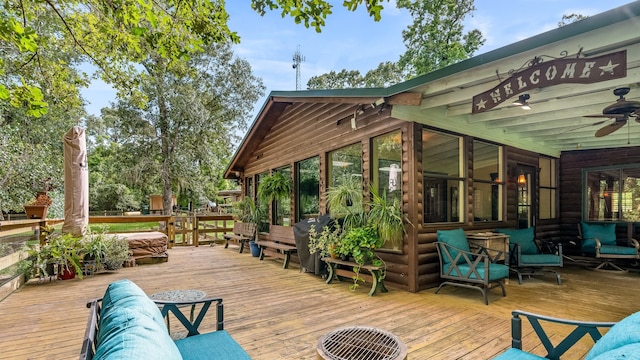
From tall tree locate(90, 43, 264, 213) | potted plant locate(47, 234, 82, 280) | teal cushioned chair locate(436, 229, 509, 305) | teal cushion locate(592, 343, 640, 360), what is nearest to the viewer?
teal cushion locate(592, 343, 640, 360)

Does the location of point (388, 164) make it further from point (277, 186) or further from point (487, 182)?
point (277, 186)

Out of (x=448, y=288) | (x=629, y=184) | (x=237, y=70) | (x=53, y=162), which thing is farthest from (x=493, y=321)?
(x=237, y=70)

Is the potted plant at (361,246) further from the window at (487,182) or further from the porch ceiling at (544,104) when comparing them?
the window at (487,182)

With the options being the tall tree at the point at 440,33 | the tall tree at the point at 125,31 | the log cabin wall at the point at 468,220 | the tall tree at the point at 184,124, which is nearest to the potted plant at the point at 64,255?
the tall tree at the point at 125,31

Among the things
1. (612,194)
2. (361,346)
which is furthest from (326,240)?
(612,194)

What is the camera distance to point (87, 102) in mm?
13188

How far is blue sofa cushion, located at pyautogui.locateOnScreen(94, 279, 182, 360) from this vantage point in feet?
3.17

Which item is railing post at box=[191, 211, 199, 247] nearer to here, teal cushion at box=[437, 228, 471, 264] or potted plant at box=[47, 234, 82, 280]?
potted plant at box=[47, 234, 82, 280]

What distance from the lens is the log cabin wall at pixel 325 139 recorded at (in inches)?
181

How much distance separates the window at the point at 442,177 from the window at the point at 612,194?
13.8ft

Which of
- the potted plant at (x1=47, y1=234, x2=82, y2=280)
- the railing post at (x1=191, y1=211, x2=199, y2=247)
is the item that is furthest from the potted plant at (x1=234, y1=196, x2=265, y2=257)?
the potted plant at (x1=47, y1=234, x2=82, y2=280)

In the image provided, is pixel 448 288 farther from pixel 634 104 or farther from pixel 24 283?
pixel 24 283

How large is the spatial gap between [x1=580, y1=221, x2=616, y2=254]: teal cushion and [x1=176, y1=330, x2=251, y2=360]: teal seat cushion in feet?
24.0

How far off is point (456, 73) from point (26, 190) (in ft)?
39.0
